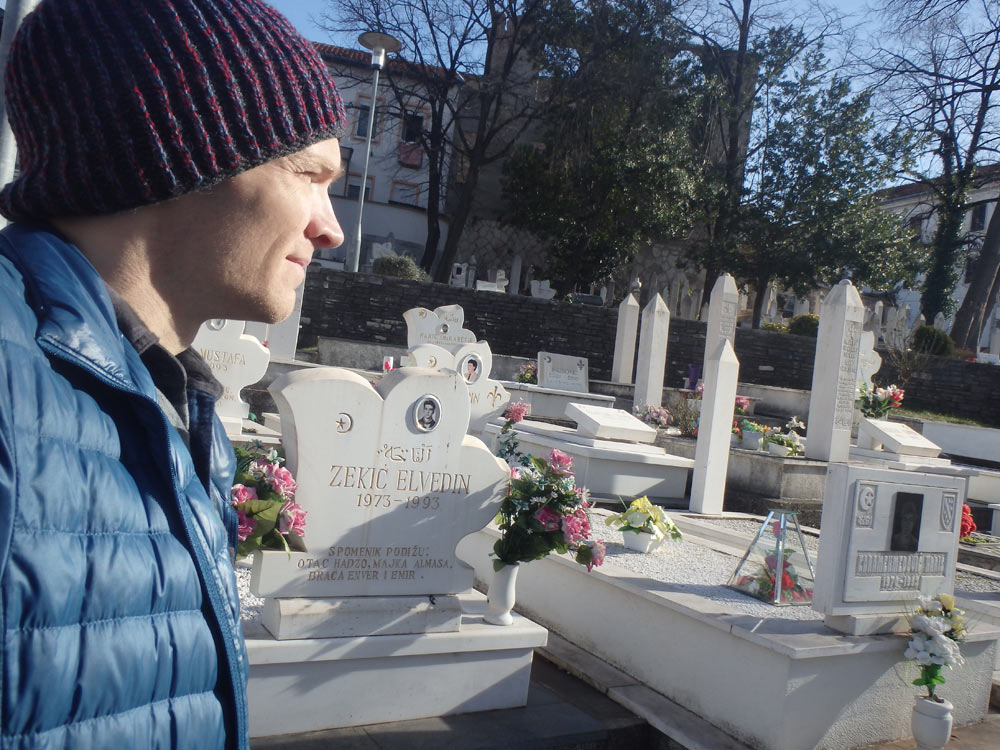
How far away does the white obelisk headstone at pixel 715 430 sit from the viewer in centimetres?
885

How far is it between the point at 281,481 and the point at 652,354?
36.3ft

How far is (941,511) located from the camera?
4867 millimetres

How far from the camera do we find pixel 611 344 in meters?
21.7

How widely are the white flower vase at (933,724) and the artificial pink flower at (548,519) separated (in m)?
2.07

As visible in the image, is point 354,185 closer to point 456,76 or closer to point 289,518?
point 456,76

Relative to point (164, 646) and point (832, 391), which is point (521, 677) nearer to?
point (164, 646)

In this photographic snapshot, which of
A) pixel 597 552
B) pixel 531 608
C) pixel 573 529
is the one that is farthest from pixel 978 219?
pixel 573 529

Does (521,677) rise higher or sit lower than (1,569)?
lower

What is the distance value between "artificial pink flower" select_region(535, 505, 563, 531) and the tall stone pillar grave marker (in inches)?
10.4

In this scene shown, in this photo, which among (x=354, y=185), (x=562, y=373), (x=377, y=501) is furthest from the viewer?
(x=354, y=185)

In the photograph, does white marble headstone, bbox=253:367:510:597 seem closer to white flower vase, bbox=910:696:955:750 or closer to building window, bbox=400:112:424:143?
white flower vase, bbox=910:696:955:750

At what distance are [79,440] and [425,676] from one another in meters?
3.47

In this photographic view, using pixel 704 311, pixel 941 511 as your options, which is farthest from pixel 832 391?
pixel 704 311

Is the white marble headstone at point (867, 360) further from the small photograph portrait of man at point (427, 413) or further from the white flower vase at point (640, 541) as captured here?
the small photograph portrait of man at point (427, 413)
